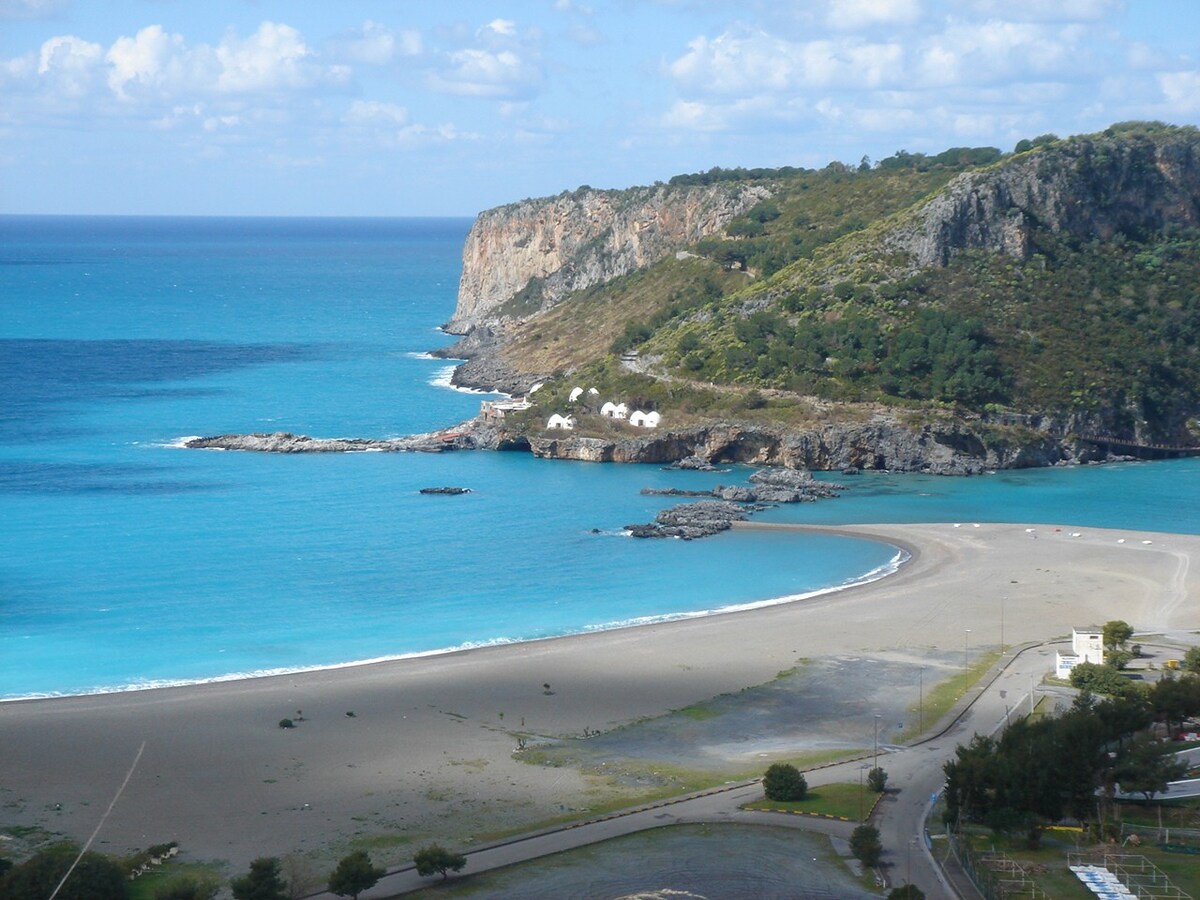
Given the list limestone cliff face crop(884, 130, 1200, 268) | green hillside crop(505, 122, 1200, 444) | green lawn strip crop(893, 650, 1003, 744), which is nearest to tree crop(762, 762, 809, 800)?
green lawn strip crop(893, 650, 1003, 744)

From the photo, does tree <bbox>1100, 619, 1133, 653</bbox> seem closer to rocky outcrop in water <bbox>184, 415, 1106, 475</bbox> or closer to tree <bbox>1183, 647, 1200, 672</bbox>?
tree <bbox>1183, 647, 1200, 672</bbox>

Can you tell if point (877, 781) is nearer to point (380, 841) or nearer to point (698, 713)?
point (698, 713)

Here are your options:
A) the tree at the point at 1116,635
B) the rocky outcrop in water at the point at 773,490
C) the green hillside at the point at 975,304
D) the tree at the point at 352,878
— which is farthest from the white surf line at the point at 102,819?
the green hillside at the point at 975,304

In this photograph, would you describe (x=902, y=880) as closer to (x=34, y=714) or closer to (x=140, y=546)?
(x=34, y=714)

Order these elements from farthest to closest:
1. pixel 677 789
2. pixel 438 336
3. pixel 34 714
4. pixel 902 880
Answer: pixel 438 336
pixel 34 714
pixel 677 789
pixel 902 880

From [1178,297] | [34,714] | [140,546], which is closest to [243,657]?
[34,714]

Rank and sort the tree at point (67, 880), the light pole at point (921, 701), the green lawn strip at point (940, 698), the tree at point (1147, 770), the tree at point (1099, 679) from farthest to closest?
the tree at point (1099, 679) < the light pole at point (921, 701) < the green lawn strip at point (940, 698) < the tree at point (1147, 770) < the tree at point (67, 880)

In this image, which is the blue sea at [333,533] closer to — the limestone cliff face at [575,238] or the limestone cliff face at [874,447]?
the limestone cliff face at [874,447]

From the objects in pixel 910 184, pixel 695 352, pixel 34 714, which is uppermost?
pixel 910 184
